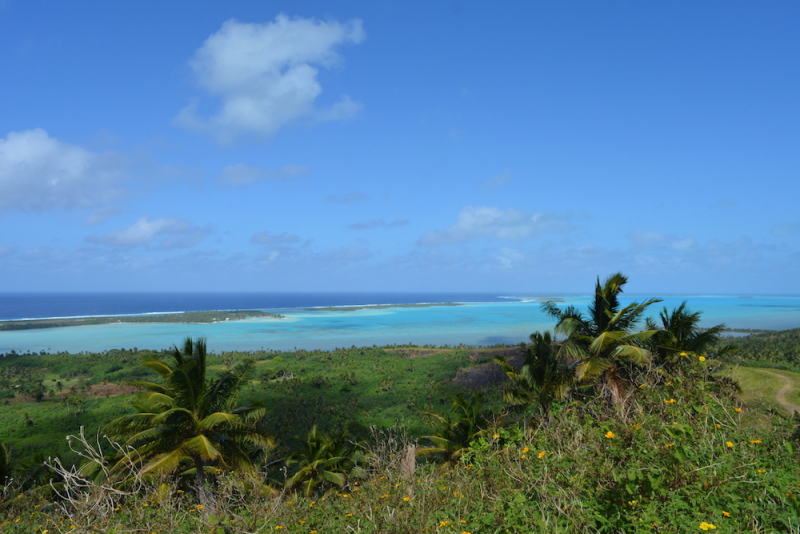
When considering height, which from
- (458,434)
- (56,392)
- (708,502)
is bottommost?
(56,392)

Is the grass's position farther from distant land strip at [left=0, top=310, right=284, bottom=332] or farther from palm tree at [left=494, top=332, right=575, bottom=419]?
distant land strip at [left=0, top=310, right=284, bottom=332]

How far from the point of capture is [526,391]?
50.8 feet

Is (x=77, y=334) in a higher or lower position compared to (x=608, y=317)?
lower

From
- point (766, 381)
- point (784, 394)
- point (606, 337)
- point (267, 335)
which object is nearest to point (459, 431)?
point (606, 337)

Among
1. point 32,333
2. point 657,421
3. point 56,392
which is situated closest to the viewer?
point 657,421

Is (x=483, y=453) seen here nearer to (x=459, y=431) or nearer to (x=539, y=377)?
(x=539, y=377)

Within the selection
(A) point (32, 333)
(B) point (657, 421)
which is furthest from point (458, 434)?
(A) point (32, 333)

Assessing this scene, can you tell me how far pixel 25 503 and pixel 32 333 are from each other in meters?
97.7

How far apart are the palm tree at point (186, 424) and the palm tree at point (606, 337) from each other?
10073 mm

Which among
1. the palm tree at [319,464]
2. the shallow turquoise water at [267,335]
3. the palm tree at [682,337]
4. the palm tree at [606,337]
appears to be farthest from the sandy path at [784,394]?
the shallow turquoise water at [267,335]

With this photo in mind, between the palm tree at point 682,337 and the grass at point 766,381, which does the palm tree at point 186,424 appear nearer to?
the palm tree at point 682,337

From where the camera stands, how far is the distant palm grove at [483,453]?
13.8ft

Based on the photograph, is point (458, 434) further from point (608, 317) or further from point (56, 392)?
point (56, 392)

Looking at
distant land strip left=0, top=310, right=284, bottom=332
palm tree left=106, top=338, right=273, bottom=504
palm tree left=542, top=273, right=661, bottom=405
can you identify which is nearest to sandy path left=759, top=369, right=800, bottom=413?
palm tree left=542, top=273, right=661, bottom=405
